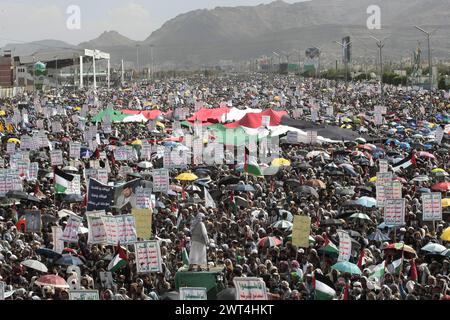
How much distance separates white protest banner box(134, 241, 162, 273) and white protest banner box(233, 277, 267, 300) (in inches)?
116

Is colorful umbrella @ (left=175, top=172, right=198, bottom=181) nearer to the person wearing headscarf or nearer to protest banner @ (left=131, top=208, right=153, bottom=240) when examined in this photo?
protest banner @ (left=131, top=208, right=153, bottom=240)

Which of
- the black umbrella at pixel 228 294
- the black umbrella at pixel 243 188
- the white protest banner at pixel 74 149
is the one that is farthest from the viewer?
the white protest banner at pixel 74 149

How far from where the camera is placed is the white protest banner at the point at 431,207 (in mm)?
15836

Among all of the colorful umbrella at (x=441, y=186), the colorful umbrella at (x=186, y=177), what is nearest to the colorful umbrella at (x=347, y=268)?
the colorful umbrella at (x=441, y=186)

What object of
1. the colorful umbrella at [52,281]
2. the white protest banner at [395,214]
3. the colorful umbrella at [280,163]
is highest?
the white protest banner at [395,214]

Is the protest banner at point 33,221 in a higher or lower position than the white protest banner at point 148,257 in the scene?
lower

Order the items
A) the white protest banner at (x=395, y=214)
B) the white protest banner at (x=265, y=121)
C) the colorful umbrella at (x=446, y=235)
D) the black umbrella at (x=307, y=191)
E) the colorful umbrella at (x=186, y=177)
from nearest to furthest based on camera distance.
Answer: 1. the colorful umbrella at (x=446, y=235)
2. the white protest banner at (x=395, y=214)
3. the black umbrella at (x=307, y=191)
4. the colorful umbrella at (x=186, y=177)
5. the white protest banner at (x=265, y=121)

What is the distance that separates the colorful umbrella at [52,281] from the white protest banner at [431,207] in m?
6.31

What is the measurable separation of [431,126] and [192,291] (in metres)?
30.4

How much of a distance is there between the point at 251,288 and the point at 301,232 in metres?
5.29

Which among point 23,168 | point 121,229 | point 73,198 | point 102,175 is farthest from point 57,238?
point 23,168

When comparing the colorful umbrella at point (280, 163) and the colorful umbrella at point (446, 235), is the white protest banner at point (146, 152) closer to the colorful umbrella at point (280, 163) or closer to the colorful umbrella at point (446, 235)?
the colorful umbrella at point (280, 163)

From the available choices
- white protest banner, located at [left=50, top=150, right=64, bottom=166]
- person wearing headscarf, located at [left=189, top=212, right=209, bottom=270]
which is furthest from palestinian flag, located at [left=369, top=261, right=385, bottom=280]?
white protest banner, located at [left=50, top=150, right=64, bottom=166]

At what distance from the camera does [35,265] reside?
45.0 feet
